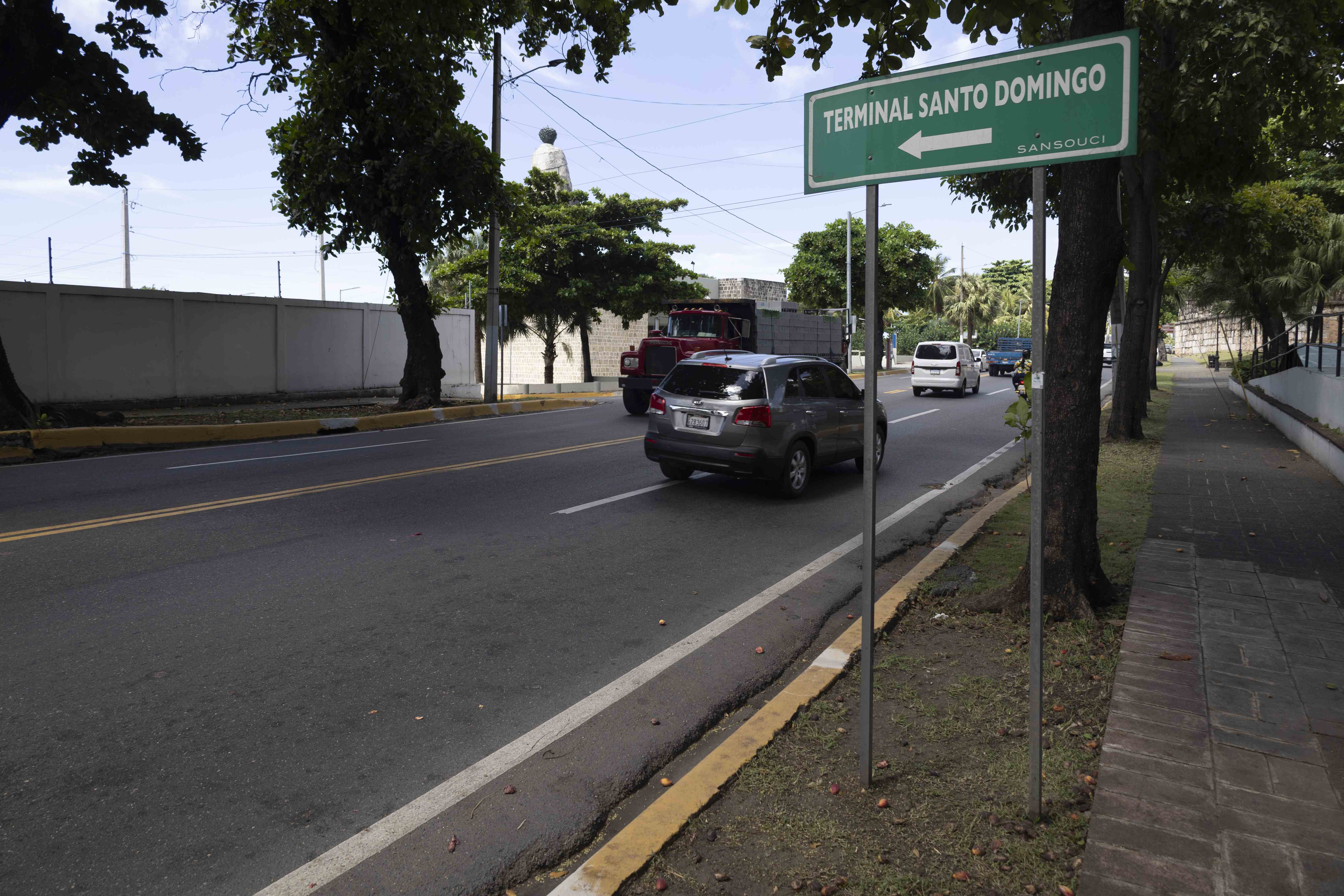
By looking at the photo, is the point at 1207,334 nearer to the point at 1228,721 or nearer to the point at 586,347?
the point at 586,347

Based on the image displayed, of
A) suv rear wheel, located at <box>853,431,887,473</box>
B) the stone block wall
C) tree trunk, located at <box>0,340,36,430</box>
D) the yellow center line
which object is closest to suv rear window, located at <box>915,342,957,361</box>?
the stone block wall

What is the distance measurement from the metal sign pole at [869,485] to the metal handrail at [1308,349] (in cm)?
1216

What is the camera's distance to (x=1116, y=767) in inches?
142

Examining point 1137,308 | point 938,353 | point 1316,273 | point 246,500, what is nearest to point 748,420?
point 246,500

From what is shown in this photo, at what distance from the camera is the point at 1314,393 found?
1427cm

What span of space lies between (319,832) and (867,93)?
3.28 m

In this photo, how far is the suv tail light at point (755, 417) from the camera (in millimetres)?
9500

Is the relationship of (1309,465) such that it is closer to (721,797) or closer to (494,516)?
(494,516)

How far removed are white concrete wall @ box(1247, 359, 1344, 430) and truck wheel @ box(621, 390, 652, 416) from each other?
39.2 ft

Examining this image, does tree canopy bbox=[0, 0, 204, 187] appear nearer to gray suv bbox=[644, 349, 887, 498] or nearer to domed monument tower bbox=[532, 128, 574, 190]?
gray suv bbox=[644, 349, 887, 498]

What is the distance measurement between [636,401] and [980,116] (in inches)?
678

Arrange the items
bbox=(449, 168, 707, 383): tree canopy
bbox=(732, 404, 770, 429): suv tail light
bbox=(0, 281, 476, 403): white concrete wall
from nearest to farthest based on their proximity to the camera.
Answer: bbox=(732, 404, 770, 429): suv tail light < bbox=(0, 281, 476, 403): white concrete wall < bbox=(449, 168, 707, 383): tree canopy

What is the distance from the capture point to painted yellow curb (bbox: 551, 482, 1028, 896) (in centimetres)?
299

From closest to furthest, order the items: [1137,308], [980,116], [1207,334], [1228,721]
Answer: [980,116], [1228,721], [1137,308], [1207,334]
